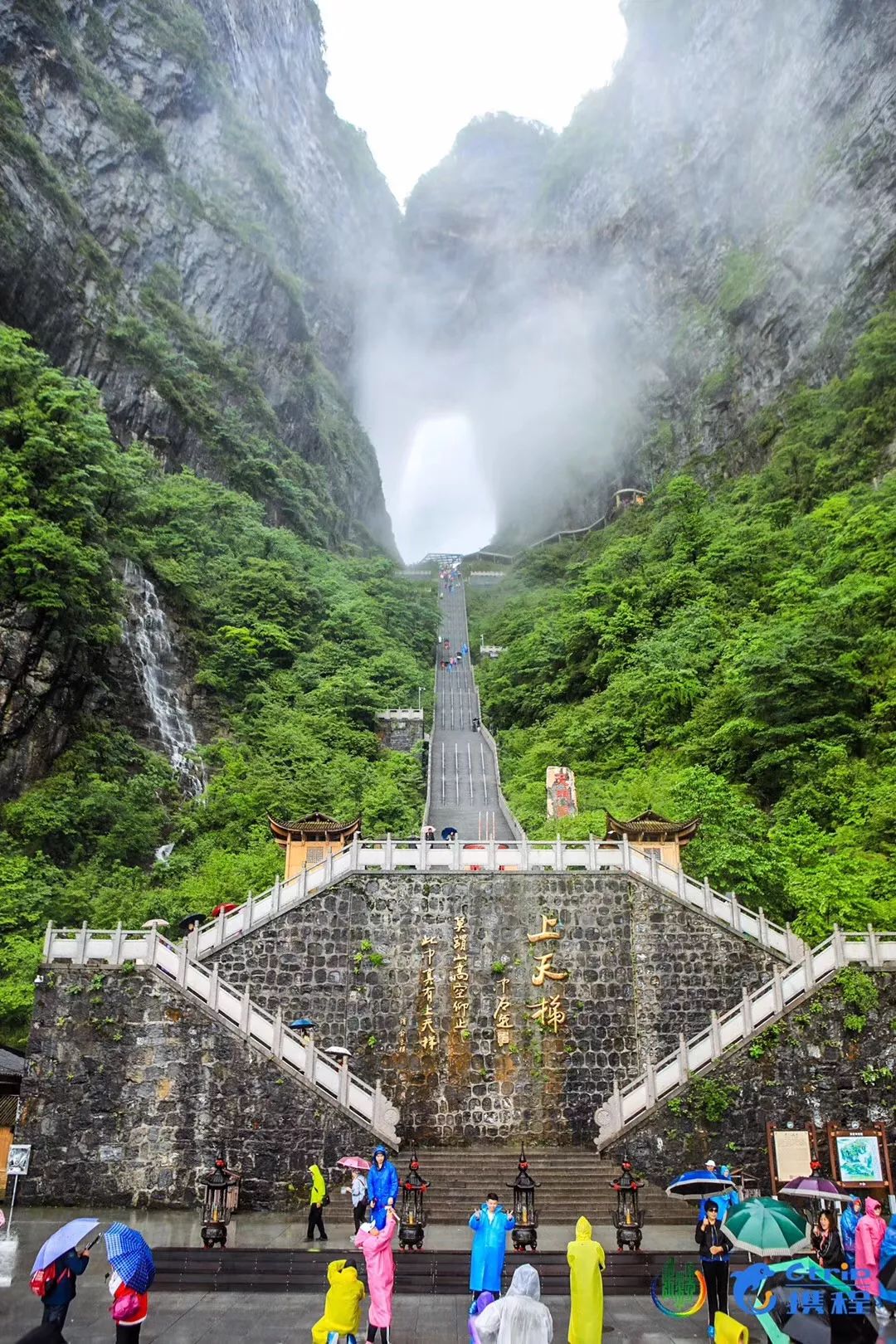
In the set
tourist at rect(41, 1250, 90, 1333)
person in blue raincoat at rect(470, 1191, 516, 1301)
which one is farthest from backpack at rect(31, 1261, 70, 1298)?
person in blue raincoat at rect(470, 1191, 516, 1301)

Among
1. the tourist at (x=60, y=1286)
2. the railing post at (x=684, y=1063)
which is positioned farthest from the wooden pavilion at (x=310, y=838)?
the tourist at (x=60, y=1286)

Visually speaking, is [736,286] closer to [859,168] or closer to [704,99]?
[859,168]

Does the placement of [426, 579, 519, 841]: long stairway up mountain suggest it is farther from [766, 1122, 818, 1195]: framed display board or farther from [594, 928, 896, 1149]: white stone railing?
[766, 1122, 818, 1195]: framed display board

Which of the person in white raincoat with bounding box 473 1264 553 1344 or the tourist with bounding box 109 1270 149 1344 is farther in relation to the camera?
the tourist with bounding box 109 1270 149 1344

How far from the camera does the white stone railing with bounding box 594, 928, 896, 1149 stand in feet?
48.6

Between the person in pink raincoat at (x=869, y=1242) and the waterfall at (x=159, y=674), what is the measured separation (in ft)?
74.8

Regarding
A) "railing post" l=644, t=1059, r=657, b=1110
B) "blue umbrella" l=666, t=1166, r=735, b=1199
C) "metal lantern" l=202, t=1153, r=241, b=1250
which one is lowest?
"metal lantern" l=202, t=1153, r=241, b=1250

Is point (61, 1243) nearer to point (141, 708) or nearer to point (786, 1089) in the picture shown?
point (786, 1089)

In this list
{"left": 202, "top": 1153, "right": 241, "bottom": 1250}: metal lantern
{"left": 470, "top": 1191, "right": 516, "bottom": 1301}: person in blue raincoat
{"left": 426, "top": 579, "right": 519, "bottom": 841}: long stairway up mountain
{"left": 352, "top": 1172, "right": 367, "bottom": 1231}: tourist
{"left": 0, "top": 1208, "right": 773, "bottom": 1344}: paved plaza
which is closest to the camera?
{"left": 470, "top": 1191, "right": 516, "bottom": 1301}: person in blue raincoat

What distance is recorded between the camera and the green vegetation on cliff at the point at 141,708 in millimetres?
21656

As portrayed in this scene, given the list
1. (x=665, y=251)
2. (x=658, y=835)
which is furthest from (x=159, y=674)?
(x=665, y=251)

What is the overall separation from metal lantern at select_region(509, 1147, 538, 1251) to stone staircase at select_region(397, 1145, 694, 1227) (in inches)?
56.7

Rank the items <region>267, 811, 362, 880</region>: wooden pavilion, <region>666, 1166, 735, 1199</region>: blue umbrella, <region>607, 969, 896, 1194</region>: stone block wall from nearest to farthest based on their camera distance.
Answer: <region>666, 1166, 735, 1199</region>: blue umbrella, <region>607, 969, 896, 1194</region>: stone block wall, <region>267, 811, 362, 880</region>: wooden pavilion

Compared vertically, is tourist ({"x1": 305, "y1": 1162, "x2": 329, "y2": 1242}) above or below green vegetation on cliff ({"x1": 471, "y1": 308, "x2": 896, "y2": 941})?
below
